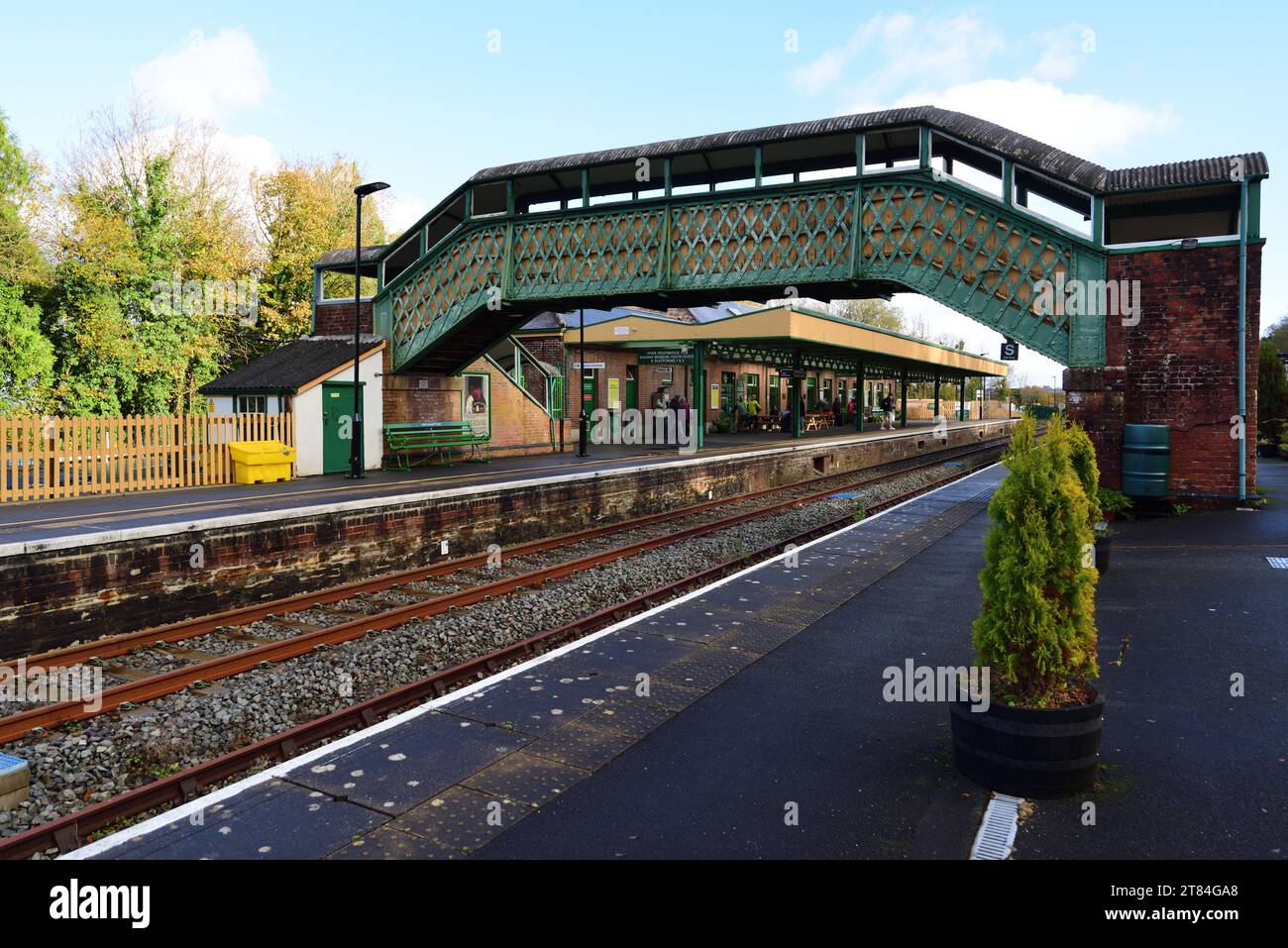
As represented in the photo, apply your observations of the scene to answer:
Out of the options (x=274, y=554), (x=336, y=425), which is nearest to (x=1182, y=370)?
(x=274, y=554)

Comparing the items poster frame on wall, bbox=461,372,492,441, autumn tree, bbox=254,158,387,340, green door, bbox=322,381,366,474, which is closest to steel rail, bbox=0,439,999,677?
green door, bbox=322,381,366,474

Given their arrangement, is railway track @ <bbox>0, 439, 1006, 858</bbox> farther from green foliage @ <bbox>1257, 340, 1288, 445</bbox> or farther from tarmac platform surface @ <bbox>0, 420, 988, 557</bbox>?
green foliage @ <bbox>1257, 340, 1288, 445</bbox>

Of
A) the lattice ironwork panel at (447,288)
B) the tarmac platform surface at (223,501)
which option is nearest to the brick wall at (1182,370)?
the tarmac platform surface at (223,501)

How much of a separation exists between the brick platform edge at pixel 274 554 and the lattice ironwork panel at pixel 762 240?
445 centimetres

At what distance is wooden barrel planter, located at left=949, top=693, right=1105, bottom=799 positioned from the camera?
4.20 metres

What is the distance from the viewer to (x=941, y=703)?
5.84 m

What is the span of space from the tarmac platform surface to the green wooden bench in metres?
0.53

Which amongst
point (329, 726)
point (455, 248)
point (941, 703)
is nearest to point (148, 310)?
point (455, 248)

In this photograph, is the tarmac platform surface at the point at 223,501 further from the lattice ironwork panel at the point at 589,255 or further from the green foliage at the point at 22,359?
the green foliage at the point at 22,359

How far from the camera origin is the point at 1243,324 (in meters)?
12.7

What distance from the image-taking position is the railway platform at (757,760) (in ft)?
12.9

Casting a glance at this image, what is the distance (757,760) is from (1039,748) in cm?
151
